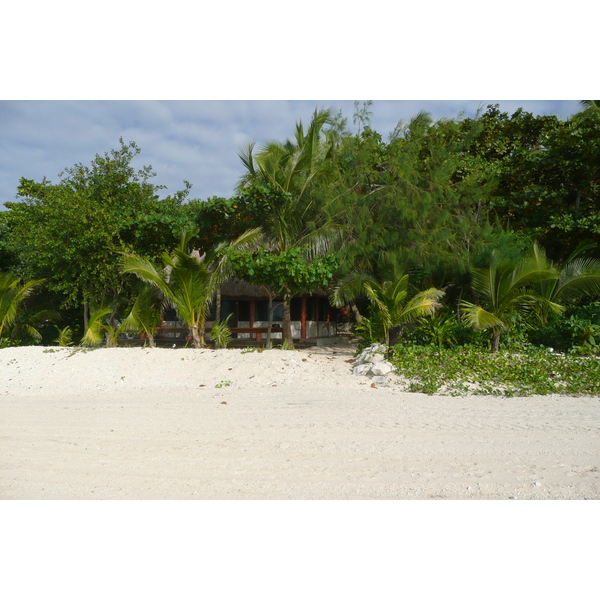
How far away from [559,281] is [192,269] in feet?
27.7

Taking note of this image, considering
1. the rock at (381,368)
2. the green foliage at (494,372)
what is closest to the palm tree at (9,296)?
the rock at (381,368)

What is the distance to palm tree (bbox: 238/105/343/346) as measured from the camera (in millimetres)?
12211

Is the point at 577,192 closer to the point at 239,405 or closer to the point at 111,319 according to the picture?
the point at 239,405

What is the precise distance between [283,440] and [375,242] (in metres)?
7.64

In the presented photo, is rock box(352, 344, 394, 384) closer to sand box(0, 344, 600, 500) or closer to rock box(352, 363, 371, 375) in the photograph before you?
rock box(352, 363, 371, 375)

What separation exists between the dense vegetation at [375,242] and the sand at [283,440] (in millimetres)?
2416

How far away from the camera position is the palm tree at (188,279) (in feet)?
36.5

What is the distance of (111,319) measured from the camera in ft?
45.8

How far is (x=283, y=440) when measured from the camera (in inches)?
197

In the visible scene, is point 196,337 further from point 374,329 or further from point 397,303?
point 397,303

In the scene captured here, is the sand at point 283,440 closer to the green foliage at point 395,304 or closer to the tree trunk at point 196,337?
the green foliage at point 395,304

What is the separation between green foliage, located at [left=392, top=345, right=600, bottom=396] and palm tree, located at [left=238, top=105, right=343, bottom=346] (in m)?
3.76

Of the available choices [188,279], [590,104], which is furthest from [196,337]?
[590,104]

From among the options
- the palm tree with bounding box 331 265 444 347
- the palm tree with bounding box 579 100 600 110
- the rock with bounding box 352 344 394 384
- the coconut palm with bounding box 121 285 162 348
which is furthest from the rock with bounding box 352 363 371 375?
the palm tree with bounding box 579 100 600 110
